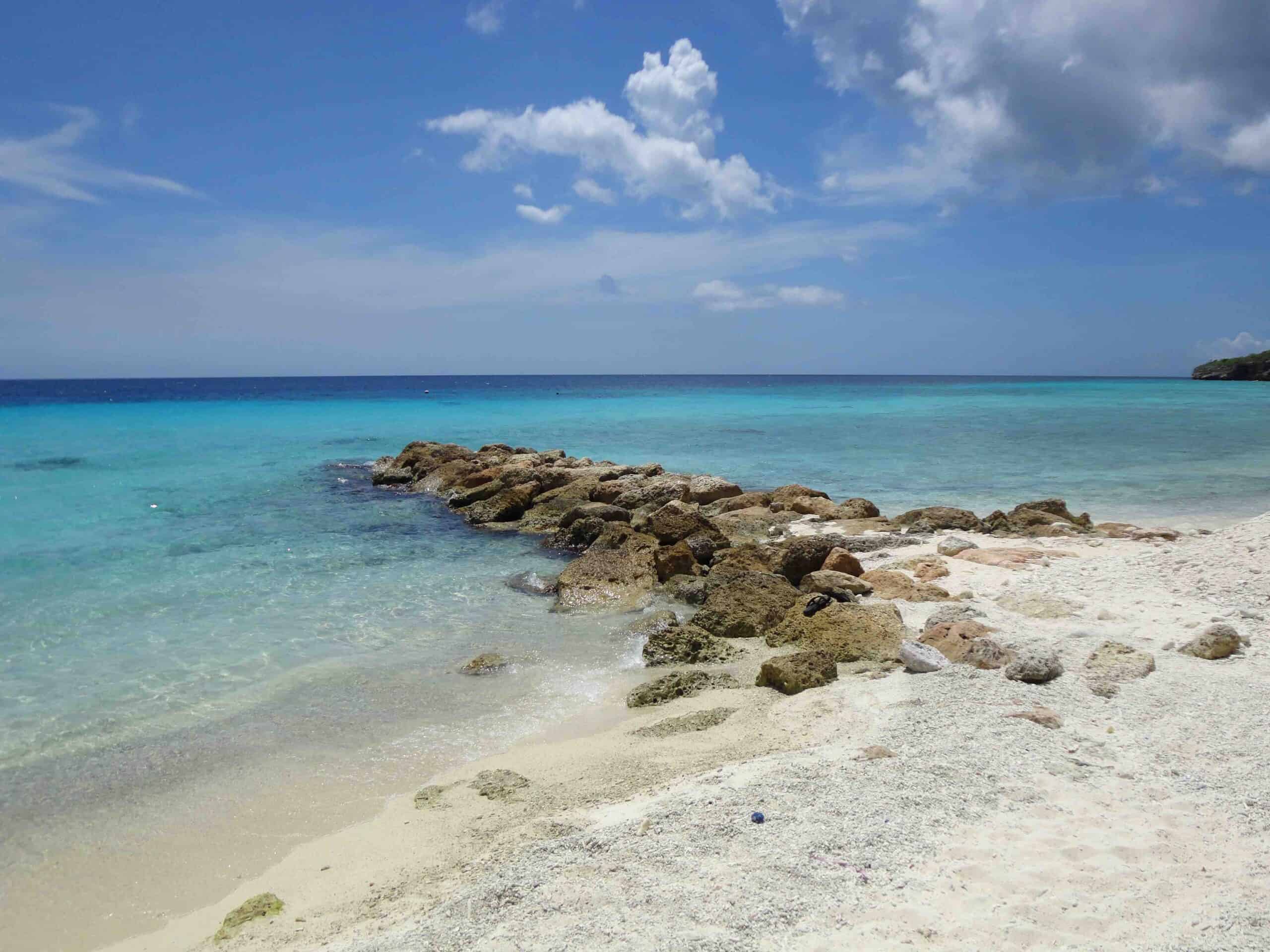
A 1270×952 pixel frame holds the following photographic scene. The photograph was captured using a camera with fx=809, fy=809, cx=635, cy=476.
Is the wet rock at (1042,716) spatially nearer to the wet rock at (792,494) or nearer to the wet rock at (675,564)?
the wet rock at (675,564)

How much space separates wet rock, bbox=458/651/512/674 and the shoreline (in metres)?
1.41

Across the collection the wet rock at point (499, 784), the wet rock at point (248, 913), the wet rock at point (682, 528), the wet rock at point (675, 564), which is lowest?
the wet rock at point (248, 913)

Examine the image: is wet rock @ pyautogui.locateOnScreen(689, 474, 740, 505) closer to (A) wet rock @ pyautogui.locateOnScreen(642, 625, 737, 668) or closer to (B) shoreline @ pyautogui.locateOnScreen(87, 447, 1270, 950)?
(A) wet rock @ pyautogui.locateOnScreen(642, 625, 737, 668)

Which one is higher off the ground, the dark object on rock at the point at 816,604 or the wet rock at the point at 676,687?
the dark object on rock at the point at 816,604

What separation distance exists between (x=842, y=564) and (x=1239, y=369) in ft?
355

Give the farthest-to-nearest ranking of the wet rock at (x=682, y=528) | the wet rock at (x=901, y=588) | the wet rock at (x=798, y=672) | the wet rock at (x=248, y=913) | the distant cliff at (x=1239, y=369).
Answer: the distant cliff at (x=1239, y=369)
the wet rock at (x=682, y=528)
the wet rock at (x=901, y=588)
the wet rock at (x=798, y=672)
the wet rock at (x=248, y=913)

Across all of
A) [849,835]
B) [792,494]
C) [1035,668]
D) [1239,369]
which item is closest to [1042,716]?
[1035,668]

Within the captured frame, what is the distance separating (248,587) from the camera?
10.8 meters

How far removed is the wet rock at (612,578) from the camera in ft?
32.5

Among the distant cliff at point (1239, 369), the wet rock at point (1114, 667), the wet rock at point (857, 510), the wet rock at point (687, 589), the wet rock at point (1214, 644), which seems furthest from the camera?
the distant cliff at point (1239, 369)

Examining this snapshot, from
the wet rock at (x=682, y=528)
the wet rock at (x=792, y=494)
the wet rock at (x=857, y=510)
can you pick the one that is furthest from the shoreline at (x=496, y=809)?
the wet rock at (x=792, y=494)

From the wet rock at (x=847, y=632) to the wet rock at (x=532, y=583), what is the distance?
3409 millimetres

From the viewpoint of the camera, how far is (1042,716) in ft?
17.6

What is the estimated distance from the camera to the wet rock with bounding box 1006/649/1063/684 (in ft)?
20.0
